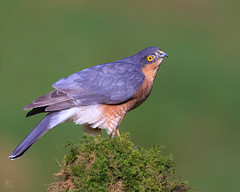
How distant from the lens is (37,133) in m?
6.62

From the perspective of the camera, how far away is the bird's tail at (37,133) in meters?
6.52

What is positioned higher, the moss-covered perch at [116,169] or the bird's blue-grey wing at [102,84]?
the bird's blue-grey wing at [102,84]

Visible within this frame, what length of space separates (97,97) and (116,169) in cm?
224

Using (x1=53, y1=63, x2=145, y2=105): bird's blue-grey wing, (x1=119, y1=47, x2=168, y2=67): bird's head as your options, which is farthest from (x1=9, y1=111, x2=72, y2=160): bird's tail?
(x1=119, y1=47, x2=168, y2=67): bird's head

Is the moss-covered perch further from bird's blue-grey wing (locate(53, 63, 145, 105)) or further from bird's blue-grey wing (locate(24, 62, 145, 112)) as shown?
bird's blue-grey wing (locate(53, 63, 145, 105))

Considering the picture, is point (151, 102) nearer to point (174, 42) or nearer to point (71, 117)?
Answer: point (174, 42)

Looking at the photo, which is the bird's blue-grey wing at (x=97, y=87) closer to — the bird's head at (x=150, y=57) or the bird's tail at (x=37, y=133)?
the bird's tail at (x=37, y=133)

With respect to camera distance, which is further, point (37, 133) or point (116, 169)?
point (37, 133)

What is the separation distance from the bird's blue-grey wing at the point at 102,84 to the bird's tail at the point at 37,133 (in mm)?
385

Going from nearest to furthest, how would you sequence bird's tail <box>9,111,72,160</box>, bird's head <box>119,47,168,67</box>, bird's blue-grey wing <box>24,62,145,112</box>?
bird's tail <box>9,111,72,160</box>, bird's blue-grey wing <box>24,62,145,112</box>, bird's head <box>119,47,168,67</box>

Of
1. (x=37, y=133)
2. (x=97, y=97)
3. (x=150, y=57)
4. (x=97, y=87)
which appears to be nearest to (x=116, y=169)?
(x=37, y=133)

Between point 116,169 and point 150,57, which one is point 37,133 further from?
point 150,57

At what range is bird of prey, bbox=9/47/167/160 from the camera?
6.97 meters

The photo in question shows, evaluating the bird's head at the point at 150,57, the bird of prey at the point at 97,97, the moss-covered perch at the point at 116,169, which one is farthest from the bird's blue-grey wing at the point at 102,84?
the moss-covered perch at the point at 116,169
